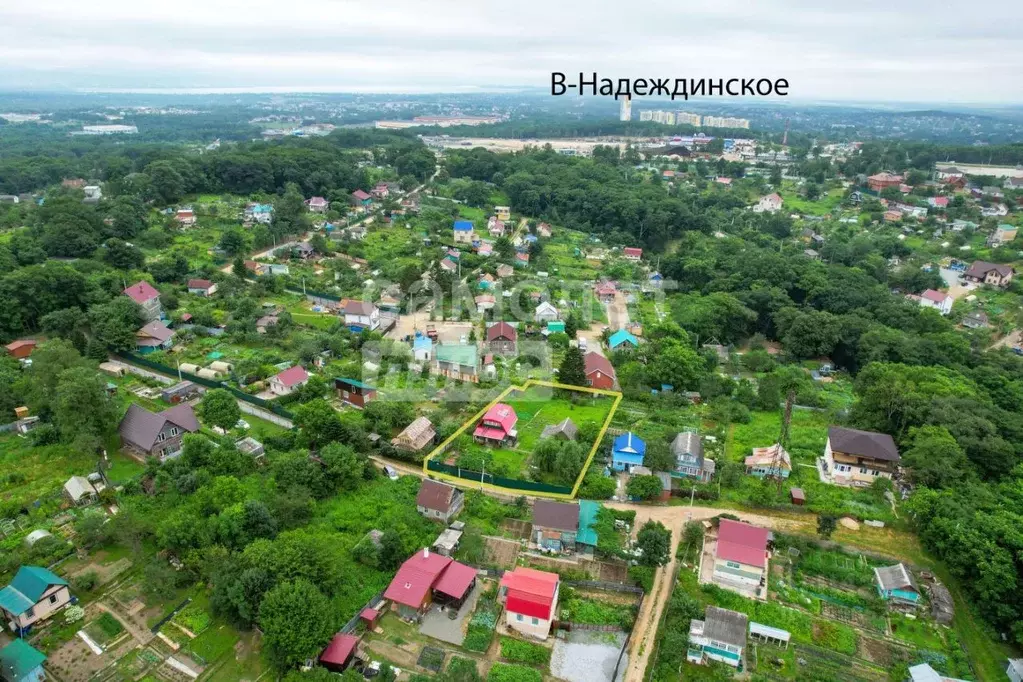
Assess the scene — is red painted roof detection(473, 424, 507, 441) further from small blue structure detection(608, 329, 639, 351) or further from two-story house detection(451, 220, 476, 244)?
two-story house detection(451, 220, 476, 244)

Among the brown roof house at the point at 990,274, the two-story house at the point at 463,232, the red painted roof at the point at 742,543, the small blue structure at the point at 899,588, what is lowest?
the small blue structure at the point at 899,588

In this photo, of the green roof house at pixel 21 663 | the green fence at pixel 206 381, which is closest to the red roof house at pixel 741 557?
the green fence at pixel 206 381

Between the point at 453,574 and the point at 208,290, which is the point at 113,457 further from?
the point at 208,290

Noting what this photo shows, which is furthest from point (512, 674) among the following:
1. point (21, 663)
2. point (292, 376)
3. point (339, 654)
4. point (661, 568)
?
point (292, 376)

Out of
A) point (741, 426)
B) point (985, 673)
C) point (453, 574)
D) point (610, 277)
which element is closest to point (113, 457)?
point (453, 574)

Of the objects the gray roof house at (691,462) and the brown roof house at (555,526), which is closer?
the brown roof house at (555,526)

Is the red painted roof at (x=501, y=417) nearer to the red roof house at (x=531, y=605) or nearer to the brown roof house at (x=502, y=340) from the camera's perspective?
the brown roof house at (x=502, y=340)

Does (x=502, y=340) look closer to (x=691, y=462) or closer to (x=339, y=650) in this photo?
(x=691, y=462)
